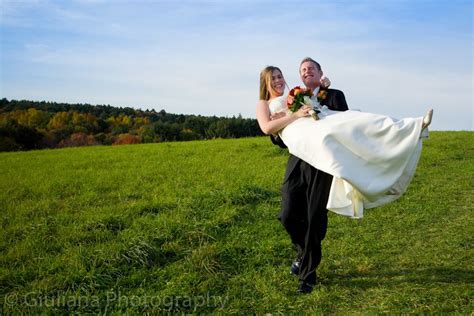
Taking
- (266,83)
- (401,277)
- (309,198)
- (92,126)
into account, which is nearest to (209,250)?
(309,198)

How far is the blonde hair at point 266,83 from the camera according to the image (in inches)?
210

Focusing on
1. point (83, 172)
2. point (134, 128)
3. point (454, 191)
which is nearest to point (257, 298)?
point (454, 191)

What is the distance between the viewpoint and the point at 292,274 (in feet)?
18.6

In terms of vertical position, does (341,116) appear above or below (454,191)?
above

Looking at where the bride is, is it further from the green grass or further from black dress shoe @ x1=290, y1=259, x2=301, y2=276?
the green grass

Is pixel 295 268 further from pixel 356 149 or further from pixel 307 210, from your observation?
pixel 356 149

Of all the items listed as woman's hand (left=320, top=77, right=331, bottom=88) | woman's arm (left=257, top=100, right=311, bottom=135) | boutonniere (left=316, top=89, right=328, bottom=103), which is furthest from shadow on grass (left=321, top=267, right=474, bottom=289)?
woman's hand (left=320, top=77, right=331, bottom=88)

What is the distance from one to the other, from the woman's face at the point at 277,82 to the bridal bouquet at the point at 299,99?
321 millimetres

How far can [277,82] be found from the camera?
5.30m

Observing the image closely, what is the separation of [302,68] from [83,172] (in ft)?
31.3

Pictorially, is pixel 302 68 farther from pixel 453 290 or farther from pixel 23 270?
pixel 23 270

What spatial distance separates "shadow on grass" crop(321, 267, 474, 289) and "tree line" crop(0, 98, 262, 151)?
24.2m

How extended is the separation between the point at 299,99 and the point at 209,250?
2522 mm

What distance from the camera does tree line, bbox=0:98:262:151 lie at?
33469mm
